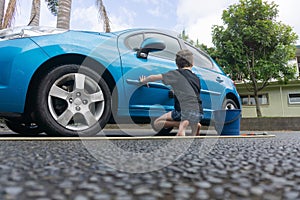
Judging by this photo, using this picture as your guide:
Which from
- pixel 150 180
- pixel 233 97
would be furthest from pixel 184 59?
pixel 150 180

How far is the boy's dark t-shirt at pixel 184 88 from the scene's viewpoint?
269 cm

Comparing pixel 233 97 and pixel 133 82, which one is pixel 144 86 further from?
pixel 233 97

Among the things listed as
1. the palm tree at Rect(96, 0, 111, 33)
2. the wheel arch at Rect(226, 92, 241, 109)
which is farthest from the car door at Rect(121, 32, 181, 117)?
the palm tree at Rect(96, 0, 111, 33)

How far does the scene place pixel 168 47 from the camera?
10.8 ft

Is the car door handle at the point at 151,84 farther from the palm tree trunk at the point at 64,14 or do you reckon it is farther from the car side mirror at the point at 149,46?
the palm tree trunk at the point at 64,14

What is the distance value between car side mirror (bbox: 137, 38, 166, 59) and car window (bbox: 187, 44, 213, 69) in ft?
3.34

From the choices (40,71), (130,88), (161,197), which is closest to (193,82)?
(130,88)

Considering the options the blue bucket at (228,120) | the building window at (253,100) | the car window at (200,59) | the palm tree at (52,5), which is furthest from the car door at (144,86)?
the building window at (253,100)

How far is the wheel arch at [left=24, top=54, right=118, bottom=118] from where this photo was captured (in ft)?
7.00

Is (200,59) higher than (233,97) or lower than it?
higher

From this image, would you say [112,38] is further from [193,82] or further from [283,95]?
[283,95]

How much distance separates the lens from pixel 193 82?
274cm

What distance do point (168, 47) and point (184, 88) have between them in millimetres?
784

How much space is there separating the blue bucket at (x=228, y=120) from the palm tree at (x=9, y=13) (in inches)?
201
